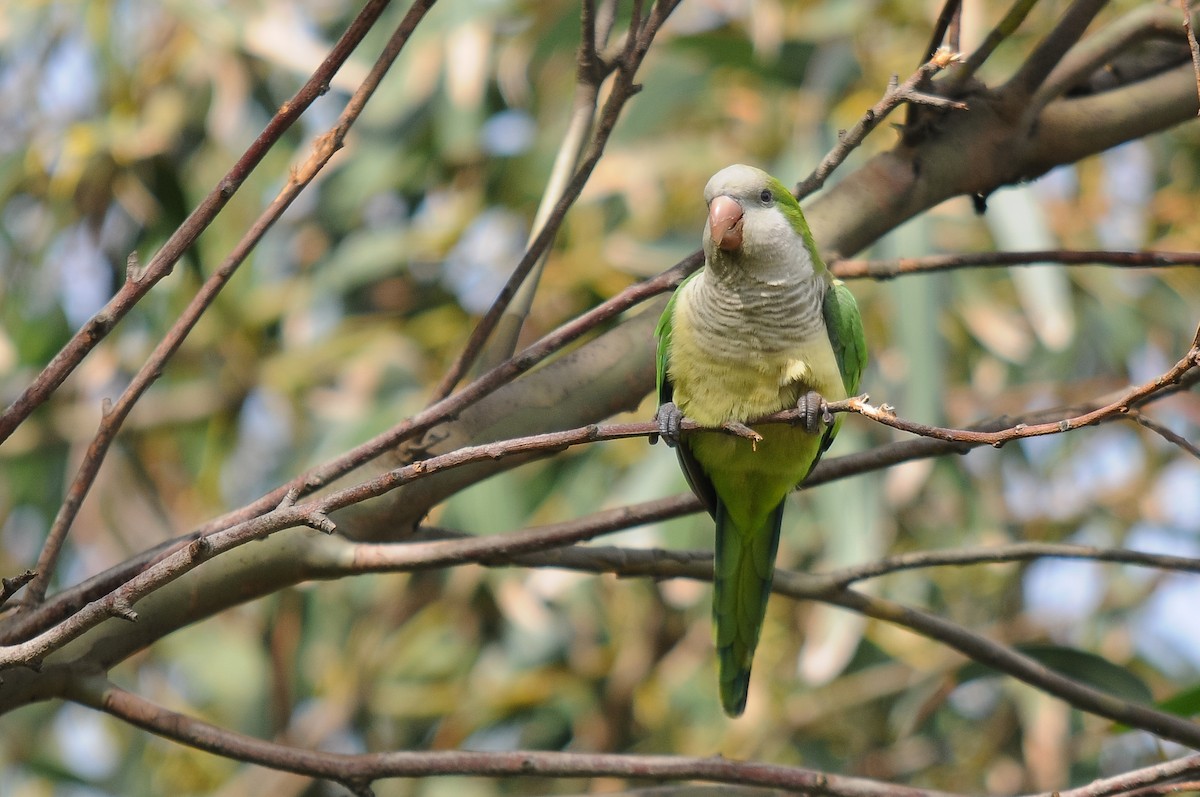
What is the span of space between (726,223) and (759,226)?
7 centimetres

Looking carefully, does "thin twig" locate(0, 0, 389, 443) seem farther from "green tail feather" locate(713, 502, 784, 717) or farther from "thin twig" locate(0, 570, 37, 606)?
"green tail feather" locate(713, 502, 784, 717)

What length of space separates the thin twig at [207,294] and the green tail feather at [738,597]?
94 centimetres

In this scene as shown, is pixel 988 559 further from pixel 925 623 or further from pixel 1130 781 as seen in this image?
pixel 1130 781

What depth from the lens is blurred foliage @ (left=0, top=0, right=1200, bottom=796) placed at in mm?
3908

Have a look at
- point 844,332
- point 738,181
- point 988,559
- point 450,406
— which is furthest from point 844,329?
point 450,406

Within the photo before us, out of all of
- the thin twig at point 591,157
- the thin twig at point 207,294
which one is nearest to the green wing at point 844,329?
the thin twig at point 591,157

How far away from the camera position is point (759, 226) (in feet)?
6.10

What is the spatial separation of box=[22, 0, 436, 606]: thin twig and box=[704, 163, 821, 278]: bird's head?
591 mm

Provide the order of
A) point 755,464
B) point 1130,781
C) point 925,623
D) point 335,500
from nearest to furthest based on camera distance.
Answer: point 335,500, point 1130,781, point 925,623, point 755,464

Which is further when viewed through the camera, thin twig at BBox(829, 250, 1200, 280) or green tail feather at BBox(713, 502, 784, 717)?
green tail feather at BBox(713, 502, 784, 717)

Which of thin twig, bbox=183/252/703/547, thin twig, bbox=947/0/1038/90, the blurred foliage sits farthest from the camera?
the blurred foliage

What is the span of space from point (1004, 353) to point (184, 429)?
9.90 ft

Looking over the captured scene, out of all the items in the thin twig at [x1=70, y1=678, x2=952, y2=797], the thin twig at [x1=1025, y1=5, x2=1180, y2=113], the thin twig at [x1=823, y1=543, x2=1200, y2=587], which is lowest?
the thin twig at [x1=70, y1=678, x2=952, y2=797]

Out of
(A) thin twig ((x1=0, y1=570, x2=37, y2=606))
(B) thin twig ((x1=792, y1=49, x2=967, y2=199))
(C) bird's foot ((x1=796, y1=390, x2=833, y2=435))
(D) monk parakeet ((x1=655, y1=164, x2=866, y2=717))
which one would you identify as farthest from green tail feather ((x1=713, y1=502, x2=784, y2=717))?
(A) thin twig ((x1=0, y1=570, x2=37, y2=606))
